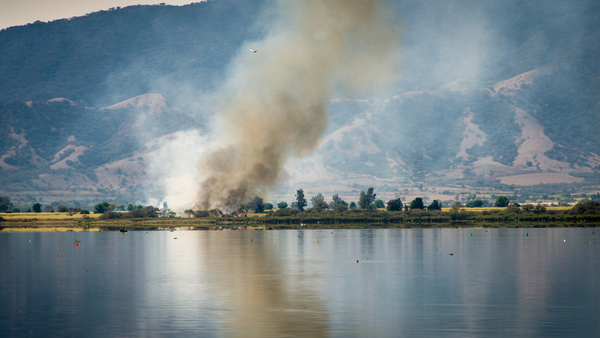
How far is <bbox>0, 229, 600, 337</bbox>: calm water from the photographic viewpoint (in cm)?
5050

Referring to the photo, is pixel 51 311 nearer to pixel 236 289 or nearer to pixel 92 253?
pixel 236 289

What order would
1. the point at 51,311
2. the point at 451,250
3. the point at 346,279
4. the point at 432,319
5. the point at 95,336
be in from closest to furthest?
the point at 95,336
the point at 432,319
the point at 51,311
the point at 346,279
the point at 451,250

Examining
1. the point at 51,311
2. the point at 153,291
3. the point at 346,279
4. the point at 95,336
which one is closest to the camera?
the point at 95,336

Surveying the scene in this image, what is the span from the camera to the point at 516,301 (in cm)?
6262

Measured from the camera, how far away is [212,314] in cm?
5644

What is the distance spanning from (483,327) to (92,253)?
100055 mm

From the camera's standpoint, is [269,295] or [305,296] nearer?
[305,296]

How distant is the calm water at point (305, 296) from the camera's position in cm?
5050

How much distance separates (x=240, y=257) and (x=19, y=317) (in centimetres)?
6128

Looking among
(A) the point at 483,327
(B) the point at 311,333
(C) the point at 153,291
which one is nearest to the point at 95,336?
(B) the point at 311,333

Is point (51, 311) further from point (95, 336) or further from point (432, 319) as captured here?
point (432, 319)

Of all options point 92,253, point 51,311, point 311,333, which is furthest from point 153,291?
point 92,253

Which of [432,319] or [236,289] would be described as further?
[236,289]

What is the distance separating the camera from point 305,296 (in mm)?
66438
